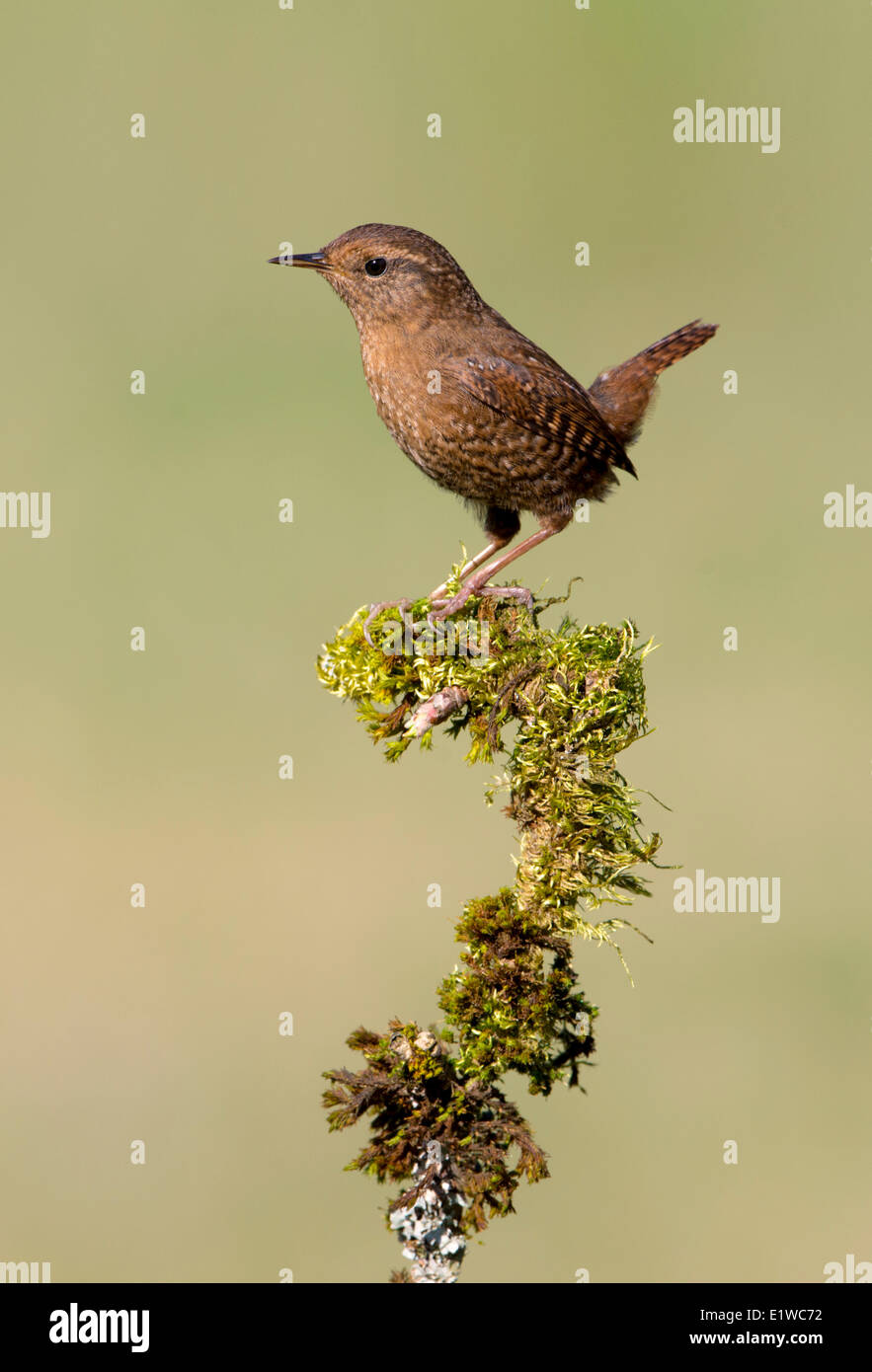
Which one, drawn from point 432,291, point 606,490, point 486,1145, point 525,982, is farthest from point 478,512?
point 486,1145

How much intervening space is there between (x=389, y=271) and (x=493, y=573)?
1.04 metres

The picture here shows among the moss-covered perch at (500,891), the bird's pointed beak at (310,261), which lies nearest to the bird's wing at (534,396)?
the bird's pointed beak at (310,261)

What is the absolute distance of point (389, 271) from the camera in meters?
4.04

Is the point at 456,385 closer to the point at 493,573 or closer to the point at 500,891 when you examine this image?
the point at 493,573

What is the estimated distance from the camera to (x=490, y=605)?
350cm

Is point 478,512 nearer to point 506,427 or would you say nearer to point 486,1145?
point 506,427

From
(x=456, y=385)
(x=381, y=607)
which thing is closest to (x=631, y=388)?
(x=456, y=385)

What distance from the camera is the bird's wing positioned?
4.04 meters

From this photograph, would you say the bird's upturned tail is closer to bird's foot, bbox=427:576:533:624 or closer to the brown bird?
the brown bird

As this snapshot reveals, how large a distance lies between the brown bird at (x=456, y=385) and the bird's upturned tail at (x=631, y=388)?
2.22 ft

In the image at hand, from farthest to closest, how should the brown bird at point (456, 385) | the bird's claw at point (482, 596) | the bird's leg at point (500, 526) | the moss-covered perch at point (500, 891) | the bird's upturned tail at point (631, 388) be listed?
the bird's upturned tail at point (631, 388) < the bird's leg at point (500, 526) < the brown bird at point (456, 385) < the bird's claw at point (482, 596) < the moss-covered perch at point (500, 891)

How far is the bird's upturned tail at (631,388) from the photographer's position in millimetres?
4930

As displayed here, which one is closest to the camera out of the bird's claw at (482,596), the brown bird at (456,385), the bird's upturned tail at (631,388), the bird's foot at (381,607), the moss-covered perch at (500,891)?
the moss-covered perch at (500,891)

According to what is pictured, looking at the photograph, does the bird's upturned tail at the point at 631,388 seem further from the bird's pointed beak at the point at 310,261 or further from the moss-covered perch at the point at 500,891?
the moss-covered perch at the point at 500,891
